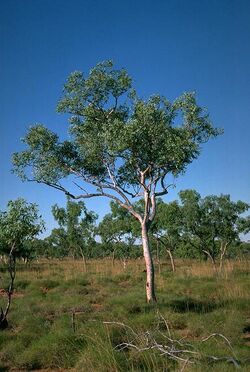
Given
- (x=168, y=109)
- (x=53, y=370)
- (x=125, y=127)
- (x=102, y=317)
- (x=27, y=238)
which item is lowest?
(x=53, y=370)

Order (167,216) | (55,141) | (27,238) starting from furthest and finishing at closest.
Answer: (167,216) → (55,141) → (27,238)

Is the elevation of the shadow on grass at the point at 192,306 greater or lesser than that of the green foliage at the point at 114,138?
lesser

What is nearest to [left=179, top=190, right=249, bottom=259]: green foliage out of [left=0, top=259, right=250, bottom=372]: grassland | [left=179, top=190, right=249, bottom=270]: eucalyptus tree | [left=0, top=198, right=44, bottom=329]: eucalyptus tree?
[left=179, top=190, right=249, bottom=270]: eucalyptus tree

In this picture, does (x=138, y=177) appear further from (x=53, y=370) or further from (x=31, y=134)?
(x=53, y=370)

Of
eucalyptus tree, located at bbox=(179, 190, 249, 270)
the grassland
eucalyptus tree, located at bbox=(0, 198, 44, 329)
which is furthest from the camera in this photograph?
eucalyptus tree, located at bbox=(179, 190, 249, 270)

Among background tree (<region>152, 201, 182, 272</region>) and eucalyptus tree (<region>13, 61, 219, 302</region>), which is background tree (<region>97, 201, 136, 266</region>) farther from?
eucalyptus tree (<region>13, 61, 219, 302</region>)

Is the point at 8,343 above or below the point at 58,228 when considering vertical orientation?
below

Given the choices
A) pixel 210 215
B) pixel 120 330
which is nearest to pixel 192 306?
pixel 120 330

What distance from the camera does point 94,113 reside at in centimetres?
1653

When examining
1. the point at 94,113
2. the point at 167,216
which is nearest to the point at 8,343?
the point at 94,113

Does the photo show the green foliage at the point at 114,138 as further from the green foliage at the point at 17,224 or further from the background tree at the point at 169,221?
the background tree at the point at 169,221

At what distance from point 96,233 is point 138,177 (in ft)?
111

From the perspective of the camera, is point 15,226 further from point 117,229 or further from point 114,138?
point 117,229

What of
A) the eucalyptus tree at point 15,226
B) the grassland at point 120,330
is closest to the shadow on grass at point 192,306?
the grassland at point 120,330
